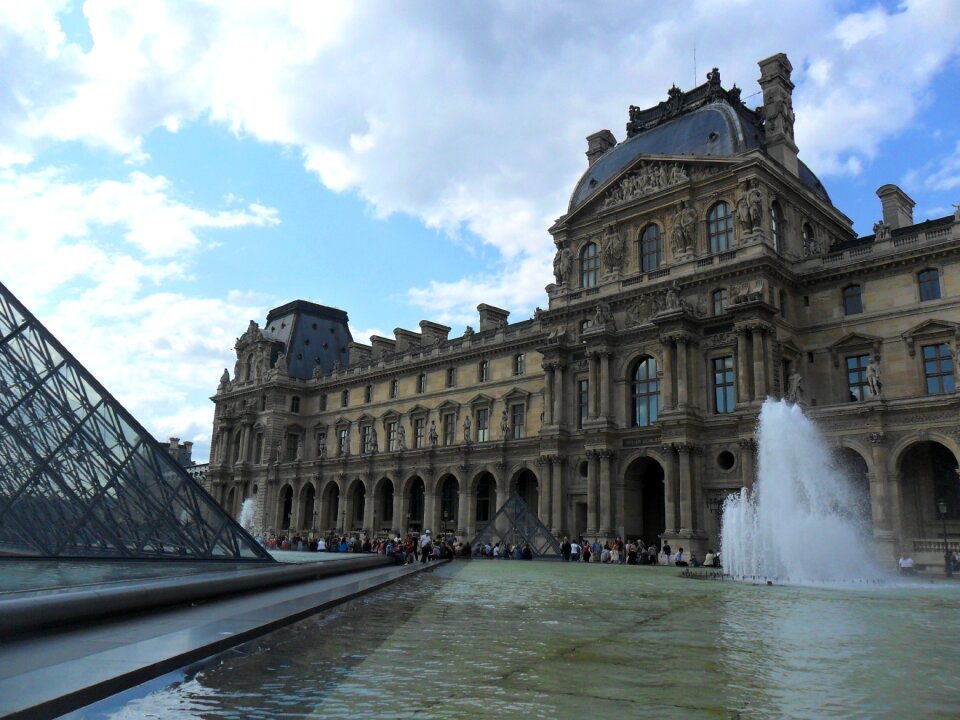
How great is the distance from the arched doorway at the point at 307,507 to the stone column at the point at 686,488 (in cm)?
3599

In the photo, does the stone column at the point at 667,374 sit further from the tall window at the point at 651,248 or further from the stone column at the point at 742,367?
the tall window at the point at 651,248

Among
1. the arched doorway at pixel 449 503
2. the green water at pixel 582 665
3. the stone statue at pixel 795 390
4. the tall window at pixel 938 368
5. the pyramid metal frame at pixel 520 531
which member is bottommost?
the green water at pixel 582 665

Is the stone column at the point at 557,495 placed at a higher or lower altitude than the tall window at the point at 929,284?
lower

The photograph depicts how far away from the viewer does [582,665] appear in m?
7.99

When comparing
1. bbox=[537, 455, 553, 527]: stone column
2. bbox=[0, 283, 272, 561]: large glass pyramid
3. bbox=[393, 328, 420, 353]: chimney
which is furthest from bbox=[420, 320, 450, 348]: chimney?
bbox=[0, 283, 272, 561]: large glass pyramid

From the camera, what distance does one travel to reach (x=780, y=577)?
25.3 meters

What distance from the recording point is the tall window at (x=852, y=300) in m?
36.5

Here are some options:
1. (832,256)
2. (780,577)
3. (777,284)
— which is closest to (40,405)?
(780,577)

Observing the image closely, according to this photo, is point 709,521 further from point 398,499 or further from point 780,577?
point 398,499

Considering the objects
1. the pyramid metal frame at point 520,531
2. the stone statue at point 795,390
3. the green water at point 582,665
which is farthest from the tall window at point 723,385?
the green water at point 582,665

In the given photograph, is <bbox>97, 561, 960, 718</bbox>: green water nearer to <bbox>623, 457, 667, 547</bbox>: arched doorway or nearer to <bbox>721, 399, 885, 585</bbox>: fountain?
<bbox>721, 399, 885, 585</bbox>: fountain

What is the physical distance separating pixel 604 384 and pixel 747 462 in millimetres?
8682

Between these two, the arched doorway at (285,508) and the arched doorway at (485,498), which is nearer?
the arched doorway at (485,498)

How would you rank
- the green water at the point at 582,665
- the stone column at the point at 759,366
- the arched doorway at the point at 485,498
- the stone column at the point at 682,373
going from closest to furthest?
the green water at the point at 582,665
the stone column at the point at 759,366
the stone column at the point at 682,373
the arched doorway at the point at 485,498
